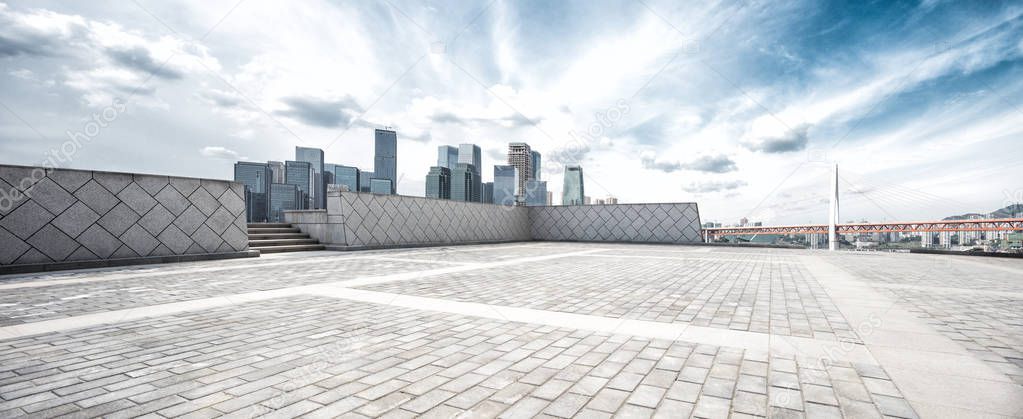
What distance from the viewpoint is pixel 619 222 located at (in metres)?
22.4

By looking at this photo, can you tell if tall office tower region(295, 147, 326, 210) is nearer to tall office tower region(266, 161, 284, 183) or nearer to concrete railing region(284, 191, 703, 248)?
tall office tower region(266, 161, 284, 183)

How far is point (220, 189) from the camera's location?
11516mm

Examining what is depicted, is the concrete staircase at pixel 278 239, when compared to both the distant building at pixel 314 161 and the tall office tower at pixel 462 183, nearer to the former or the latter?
the tall office tower at pixel 462 183

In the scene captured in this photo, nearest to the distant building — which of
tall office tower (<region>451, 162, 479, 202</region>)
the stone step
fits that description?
Answer: tall office tower (<region>451, 162, 479, 202</region>)

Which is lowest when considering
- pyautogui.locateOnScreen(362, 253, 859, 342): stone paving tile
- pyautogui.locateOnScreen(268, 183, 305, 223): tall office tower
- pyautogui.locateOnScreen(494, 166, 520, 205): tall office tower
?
pyautogui.locateOnScreen(362, 253, 859, 342): stone paving tile

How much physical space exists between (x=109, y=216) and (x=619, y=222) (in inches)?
765

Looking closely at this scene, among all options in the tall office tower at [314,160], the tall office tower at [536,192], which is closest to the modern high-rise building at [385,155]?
the tall office tower at [314,160]

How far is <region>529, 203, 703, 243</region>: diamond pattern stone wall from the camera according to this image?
68.2ft

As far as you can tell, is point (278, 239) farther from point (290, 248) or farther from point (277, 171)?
point (277, 171)

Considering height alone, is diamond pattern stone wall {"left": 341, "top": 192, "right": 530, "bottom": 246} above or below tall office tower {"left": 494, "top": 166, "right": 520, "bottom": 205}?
below

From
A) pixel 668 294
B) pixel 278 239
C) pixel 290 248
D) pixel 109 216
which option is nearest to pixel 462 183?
pixel 278 239

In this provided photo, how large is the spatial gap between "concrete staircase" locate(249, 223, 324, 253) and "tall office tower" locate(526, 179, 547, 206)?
15711 mm

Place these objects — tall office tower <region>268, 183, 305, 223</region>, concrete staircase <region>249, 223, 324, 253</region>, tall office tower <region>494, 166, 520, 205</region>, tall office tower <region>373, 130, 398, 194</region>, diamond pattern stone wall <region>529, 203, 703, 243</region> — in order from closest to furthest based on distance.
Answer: concrete staircase <region>249, 223, 324, 253</region>
diamond pattern stone wall <region>529, 203, 703, 243</region>
tall office tower <region>268, 183, 305, 223</region>
tall office tower <region>494, 166, 520, 205</region>
tall office tower <region>373, 130, 398, 194</region>

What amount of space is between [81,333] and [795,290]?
8.75 meters
